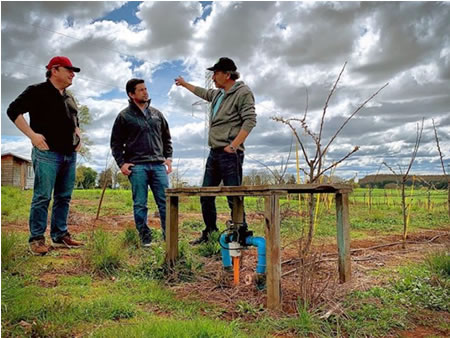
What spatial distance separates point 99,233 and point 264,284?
1.76 metres

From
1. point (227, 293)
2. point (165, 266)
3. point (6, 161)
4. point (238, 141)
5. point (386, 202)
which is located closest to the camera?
point (227, 293)

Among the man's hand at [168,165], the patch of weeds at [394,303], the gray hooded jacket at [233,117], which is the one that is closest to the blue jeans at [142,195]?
the man's hand at [168,165]

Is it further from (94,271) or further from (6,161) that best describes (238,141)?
(6,161)

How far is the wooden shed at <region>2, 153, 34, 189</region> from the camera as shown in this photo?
110 feet

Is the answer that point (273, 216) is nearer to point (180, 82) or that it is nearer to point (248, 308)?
point (248, 308)

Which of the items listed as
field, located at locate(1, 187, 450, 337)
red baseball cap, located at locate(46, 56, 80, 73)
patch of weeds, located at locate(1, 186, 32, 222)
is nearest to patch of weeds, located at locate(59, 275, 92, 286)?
field, located at locate(1, 187, 450, 337)

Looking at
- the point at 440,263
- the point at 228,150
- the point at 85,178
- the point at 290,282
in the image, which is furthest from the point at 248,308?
the point at 85,178

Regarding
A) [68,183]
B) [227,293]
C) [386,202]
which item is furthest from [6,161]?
[227,293]

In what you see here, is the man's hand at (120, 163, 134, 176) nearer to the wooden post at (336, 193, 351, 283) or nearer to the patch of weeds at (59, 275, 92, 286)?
the patch of weeds at (59, 275, 92, 286)

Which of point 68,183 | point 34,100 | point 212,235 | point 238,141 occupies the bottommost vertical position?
point 212,235

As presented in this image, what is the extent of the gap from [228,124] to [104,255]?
169cm

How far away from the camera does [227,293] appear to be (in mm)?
3168

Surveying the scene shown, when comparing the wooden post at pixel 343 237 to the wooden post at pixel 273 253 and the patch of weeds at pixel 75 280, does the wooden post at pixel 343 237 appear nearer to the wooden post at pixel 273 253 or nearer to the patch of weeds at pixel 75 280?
the wooden post at pixel 273 253

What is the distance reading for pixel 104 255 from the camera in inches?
150
